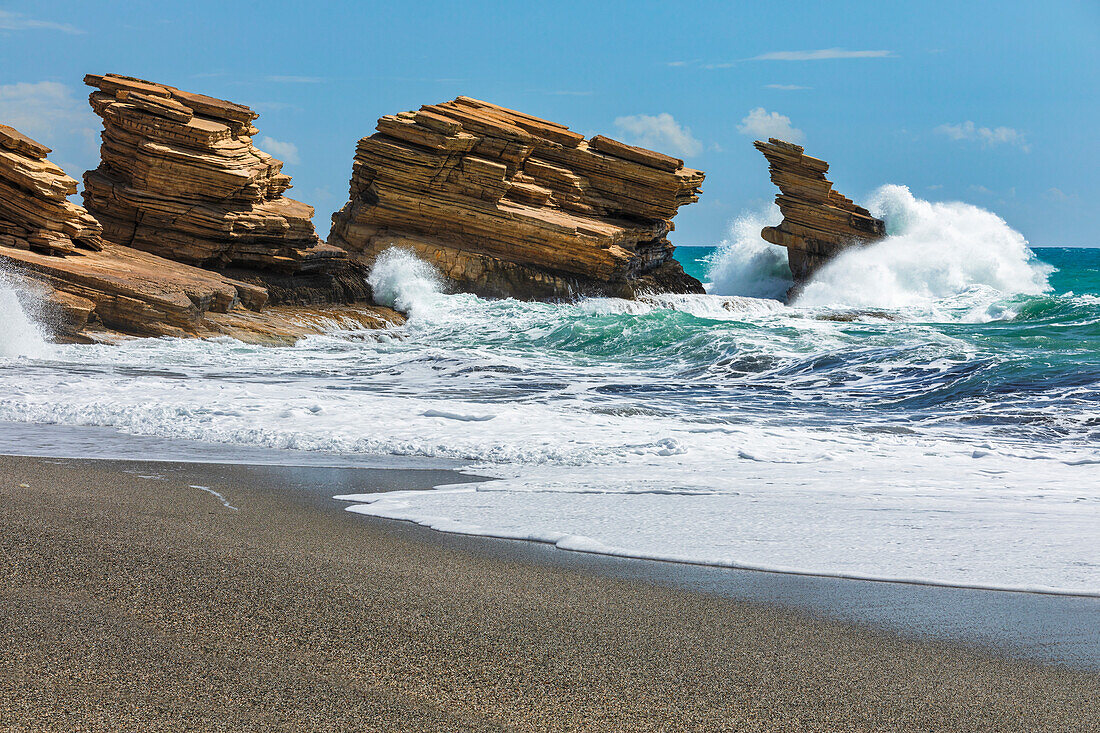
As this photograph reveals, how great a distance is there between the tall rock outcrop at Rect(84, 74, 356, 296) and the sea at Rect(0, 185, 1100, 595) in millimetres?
2761

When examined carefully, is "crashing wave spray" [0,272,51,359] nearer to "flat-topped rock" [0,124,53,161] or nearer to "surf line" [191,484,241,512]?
"flat-topped rock" [0,124,53,161]

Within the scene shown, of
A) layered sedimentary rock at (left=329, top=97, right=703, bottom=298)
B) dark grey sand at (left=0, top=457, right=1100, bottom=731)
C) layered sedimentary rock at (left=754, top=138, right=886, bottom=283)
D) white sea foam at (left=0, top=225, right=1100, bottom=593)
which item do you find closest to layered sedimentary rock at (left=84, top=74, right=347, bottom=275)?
layered sedimentary rock at (left=329, top=97, right=703, bottom=298)

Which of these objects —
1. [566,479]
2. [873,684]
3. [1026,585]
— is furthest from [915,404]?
[873,684]

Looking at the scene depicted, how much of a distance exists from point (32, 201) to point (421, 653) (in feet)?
44.9

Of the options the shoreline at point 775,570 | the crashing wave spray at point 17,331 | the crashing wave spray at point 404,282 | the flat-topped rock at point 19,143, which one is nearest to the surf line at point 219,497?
the shoreline at point 775,570

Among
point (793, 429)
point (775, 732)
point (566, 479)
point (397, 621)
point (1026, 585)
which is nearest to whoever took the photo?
point (775, 732)

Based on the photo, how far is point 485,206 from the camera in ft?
67.1

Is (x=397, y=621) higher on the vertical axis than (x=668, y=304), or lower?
lower

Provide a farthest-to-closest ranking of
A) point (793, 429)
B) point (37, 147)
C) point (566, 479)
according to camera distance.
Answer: point (37, 147), point (793, 429), point (566, 479)

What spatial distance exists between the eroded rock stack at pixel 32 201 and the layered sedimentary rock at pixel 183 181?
228 centimetres

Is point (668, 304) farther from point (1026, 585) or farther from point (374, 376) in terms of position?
point (1026, 585)

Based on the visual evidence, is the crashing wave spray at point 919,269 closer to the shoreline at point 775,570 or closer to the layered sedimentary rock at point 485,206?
the layered sedimentary rock at point 485,206

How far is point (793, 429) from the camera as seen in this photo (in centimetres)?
722

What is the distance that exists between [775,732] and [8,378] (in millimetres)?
9090
